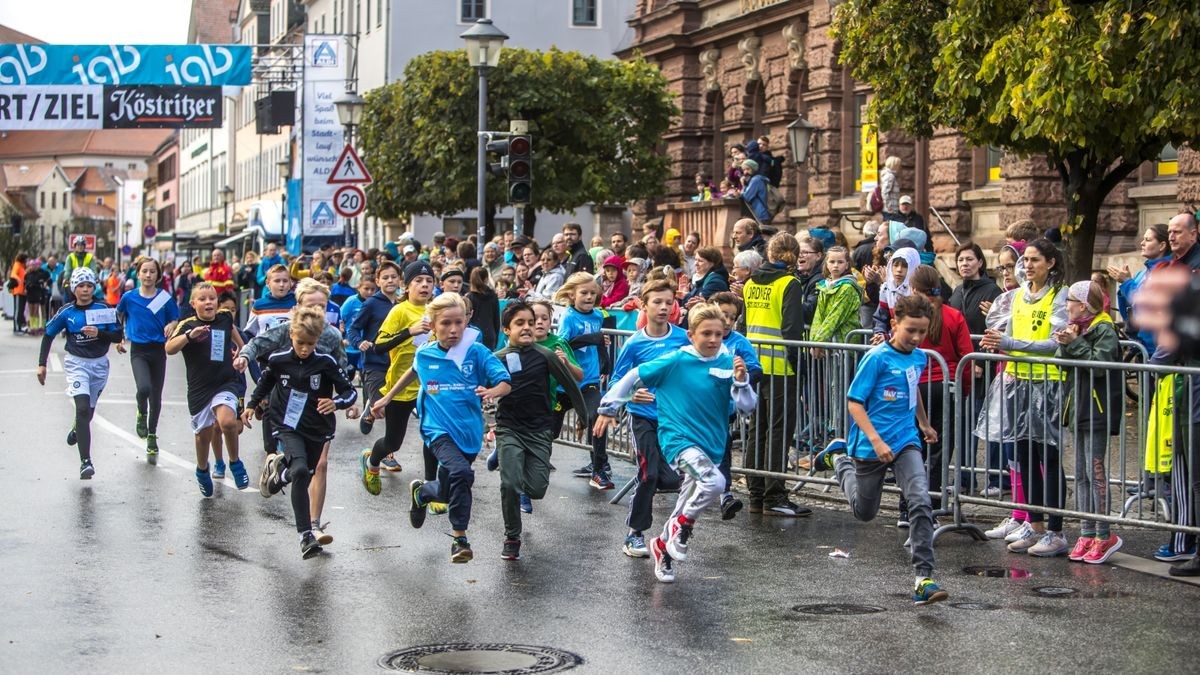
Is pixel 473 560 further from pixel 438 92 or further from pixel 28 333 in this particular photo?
pixel 28 333

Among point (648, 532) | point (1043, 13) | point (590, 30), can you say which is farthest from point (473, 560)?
point (590, 30)

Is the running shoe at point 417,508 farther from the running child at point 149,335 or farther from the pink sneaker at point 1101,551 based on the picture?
the running child at point 149,335

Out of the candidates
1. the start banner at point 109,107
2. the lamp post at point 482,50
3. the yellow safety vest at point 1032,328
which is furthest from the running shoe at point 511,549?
the start banner at point 109,107

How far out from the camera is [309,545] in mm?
10312

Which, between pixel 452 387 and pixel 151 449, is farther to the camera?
pixel 151 449

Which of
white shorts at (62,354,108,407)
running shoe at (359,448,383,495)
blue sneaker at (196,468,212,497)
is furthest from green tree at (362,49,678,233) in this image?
running shoe at (359,448,383,495)

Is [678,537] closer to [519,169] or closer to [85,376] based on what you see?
[85,376]

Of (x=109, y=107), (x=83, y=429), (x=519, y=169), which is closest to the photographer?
(x=83, y=429)

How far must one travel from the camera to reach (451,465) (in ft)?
33.8

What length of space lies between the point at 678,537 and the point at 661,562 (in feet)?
0.57

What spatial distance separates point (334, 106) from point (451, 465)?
2818 centimetres

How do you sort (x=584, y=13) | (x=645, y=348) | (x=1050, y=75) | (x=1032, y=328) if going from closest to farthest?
1. (x=645, y=348)
2. (x=1032, y=328)
3. (x=1050, y=75)
4. (x=584, y=13)

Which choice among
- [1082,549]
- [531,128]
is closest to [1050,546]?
[1082,549]

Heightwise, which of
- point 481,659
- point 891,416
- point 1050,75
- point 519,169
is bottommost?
point 481,659
